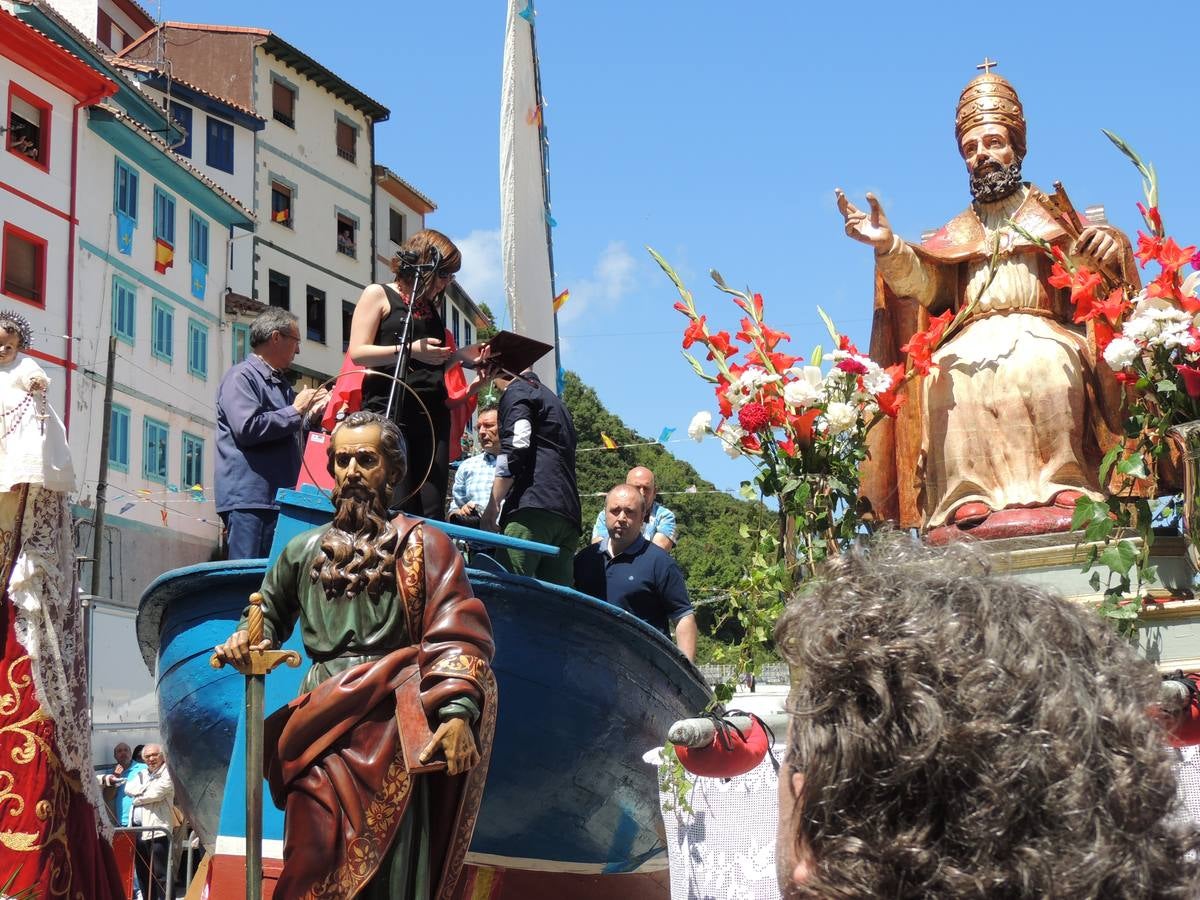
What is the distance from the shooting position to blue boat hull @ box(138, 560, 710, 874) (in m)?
5.77

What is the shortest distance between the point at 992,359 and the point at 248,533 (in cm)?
313

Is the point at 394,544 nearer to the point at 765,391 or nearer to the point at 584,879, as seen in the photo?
the point at 765,391

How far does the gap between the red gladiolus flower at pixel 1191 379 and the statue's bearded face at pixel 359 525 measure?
8.57 ft

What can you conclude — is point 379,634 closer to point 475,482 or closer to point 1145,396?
point 1145,396

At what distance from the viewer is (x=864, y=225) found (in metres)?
6.22

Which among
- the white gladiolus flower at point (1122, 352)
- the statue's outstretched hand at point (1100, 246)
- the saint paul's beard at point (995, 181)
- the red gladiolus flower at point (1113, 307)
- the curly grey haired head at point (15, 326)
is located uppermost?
the saint paul's beard at point (995, 181)

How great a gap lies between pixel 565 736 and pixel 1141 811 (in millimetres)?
4667

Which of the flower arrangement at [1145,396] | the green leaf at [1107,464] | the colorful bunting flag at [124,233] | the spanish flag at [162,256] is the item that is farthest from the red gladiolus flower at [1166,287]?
the spanish flag at [162,256]

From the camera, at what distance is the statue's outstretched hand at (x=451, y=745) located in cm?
403

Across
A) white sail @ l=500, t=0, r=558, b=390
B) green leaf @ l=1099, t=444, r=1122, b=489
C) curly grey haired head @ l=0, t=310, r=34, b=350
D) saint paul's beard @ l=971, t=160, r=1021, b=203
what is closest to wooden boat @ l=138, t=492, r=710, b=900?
curly grey haired head @ l=0, t=310, r=34, b=350

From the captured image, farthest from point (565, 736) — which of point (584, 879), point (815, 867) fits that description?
point (815, 867)

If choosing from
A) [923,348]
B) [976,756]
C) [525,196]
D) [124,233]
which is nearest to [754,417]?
[923,348]

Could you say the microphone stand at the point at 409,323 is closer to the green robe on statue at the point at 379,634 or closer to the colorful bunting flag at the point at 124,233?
the green robe on statue at the point at 379,634

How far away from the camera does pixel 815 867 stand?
4.82ft
